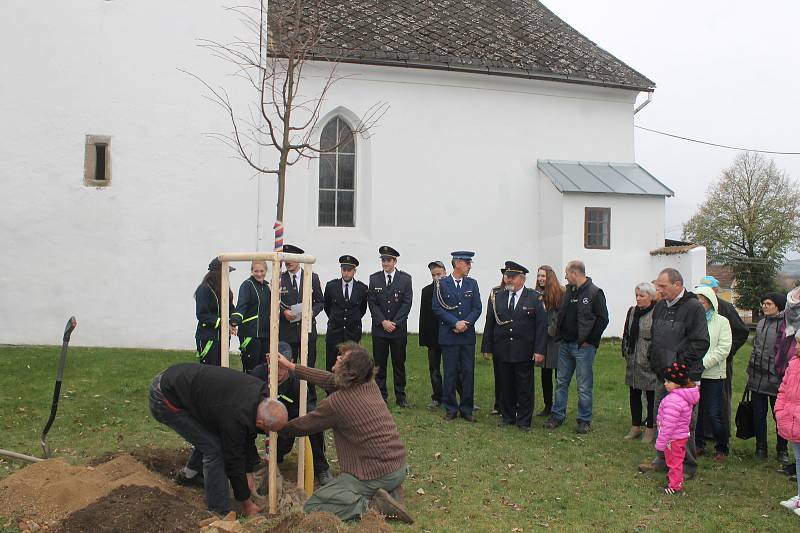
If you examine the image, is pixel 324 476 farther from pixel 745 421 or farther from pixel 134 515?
pixel 745 421

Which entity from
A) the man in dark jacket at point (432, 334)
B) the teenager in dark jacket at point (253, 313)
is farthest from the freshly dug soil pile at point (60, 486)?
the man in dark jacket at point (432, 334)

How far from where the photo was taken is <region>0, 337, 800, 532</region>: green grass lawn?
6367 mm

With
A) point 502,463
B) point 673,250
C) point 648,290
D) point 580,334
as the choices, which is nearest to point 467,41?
point 673,250

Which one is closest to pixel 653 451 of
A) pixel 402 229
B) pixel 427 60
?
pixel 402 229

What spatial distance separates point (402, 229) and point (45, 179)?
7.93m

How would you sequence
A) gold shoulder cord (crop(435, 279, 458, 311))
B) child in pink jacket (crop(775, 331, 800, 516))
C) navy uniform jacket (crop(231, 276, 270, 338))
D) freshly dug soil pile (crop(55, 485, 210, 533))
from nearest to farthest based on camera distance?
freshly dug soil pile (crop(55, 485, 210, 533)), child in pink jacket (crop(775, 331, 800, 516)), navy uniform jacket (crop(231, 276, 270, 338)), gold shoulder cord (crop(435, 279, 458, 311))

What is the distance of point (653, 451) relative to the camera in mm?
8547

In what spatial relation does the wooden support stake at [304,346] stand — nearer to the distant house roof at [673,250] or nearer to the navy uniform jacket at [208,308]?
the navy uniform jacket at [208,308]

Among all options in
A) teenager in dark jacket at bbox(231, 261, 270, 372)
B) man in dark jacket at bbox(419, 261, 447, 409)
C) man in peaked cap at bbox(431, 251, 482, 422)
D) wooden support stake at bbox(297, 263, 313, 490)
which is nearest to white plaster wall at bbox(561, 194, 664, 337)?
man in dark jacket at bbox(419, 261, 447, 409)

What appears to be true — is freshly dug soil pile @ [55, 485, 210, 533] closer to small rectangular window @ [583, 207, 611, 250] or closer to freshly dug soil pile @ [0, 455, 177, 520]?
freshly dug soil pile @ [0, 455, 177, 520]

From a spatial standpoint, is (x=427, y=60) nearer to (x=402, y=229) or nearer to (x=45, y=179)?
(x=402, y=229)

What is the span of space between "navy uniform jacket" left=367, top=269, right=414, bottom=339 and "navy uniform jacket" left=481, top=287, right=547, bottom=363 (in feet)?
4.49

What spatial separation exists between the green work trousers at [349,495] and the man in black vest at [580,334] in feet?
13.2

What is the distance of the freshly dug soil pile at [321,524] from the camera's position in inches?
206
